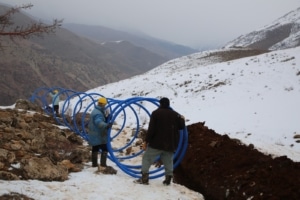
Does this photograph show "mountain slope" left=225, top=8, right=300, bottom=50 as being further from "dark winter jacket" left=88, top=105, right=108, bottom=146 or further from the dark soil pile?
"dark winter jacket" left=88, top=105, right=108, bottom=146

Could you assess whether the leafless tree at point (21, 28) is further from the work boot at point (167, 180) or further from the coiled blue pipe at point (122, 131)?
the work boot at point (167, 180)

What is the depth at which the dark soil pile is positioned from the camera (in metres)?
6.27

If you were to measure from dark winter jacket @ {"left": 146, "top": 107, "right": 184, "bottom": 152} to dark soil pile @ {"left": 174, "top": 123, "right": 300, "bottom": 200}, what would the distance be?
1.41m

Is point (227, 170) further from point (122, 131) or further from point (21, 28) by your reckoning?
point (122, 131)

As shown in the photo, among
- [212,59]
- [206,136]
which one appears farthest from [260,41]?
[206,136]

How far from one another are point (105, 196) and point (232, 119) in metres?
10.9

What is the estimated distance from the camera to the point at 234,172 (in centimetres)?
742

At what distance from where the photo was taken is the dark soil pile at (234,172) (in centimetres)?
627

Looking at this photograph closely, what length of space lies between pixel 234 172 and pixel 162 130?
1.84 meters

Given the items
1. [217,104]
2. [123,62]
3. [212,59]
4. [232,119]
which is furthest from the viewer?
[123,62]

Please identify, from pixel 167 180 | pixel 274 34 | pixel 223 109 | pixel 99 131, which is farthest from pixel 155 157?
pixel 274 34

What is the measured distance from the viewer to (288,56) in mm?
25625

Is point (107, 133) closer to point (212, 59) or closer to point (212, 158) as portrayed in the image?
point (212, 158)

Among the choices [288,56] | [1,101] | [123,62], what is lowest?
[1,101]
